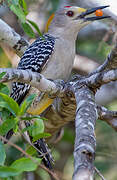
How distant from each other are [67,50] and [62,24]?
2.07 feet

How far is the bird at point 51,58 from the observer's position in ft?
13.9

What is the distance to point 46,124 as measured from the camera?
190 inches

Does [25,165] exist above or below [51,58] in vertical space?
below

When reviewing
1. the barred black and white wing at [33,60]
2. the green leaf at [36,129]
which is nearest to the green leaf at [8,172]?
the green leaf at [36,129]

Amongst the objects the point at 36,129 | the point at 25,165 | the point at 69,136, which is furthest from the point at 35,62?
the point at 25,165

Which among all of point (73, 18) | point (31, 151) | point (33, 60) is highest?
point (73, 18)

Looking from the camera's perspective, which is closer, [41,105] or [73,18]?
[41,105]

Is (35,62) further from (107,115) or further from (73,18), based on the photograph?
(107,115)

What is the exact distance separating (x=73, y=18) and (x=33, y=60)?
91 centimetres

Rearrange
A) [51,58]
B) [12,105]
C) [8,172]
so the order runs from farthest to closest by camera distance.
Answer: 1. [51,58]
2. [12,105]
3. [8,172]

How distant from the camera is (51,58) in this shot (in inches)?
173

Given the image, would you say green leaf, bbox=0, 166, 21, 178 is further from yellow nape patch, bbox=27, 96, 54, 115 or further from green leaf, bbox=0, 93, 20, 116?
yellow nape patch, bbox=27, 96, 54, 115

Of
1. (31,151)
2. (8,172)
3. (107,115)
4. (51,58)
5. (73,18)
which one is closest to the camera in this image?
(8,172)

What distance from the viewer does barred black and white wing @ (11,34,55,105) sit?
13.8ft
